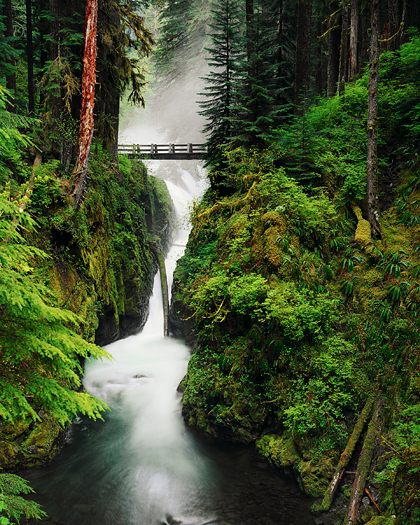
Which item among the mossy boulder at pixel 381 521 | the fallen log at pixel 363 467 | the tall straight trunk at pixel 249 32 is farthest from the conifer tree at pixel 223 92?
the mossy boulder at pixel 381 521

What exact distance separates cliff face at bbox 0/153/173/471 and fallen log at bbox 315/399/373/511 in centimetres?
481

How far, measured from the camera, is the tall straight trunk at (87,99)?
8.96 meters

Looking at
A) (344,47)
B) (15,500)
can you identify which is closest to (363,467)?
(15,500)

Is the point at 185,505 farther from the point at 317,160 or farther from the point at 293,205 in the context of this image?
the point at 317,160

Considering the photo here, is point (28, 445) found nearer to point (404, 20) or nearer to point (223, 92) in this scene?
point (223, 92)

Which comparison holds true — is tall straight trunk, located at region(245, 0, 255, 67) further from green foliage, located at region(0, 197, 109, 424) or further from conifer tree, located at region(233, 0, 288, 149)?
green foliage, located at region(0, 197, 109, 424)

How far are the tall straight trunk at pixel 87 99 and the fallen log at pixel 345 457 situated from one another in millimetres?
7943

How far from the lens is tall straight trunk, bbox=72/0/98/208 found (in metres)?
8.96

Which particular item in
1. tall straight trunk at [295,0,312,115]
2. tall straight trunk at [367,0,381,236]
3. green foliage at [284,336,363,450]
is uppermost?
tall straight trunk at [295,0,312,115]

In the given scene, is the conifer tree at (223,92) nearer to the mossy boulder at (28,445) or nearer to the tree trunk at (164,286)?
the tree trunk at (164,286)

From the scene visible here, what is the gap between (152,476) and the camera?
293 inches

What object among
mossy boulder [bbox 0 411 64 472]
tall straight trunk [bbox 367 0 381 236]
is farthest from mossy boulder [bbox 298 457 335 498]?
tall straight trunk [bbox 367 0 381 236]

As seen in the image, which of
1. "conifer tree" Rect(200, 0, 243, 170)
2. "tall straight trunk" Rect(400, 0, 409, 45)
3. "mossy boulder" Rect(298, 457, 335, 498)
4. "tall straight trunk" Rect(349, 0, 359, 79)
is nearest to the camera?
"mossy boulder" Rect(298, 457, 335, 498)

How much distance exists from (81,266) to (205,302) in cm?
331
